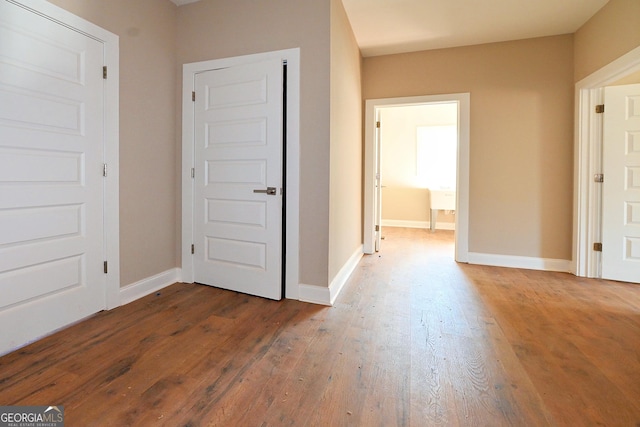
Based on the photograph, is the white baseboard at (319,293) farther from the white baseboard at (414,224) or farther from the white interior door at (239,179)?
the white baseboard at (414,224)

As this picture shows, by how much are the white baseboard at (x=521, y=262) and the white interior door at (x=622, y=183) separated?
402mm

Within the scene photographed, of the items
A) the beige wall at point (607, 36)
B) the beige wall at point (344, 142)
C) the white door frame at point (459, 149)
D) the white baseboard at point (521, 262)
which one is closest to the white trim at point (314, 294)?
the beige wall at point (344, 142)

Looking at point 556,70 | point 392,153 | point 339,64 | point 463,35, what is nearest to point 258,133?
point 339,64

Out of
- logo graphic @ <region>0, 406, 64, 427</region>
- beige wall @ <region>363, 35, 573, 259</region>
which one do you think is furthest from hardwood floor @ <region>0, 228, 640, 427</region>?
beige wall @ <region>363, 35, 573, 259</region>

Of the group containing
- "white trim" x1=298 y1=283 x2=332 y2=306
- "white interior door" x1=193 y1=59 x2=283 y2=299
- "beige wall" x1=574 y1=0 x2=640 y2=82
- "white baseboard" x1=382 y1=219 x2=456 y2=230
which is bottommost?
"white trim" x1=298 y1=283 x2=332 y2=306

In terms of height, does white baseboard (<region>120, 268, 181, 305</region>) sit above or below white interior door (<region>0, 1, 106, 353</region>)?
below

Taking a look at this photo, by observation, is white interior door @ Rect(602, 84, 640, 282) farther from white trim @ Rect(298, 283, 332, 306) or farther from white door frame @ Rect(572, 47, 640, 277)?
white trim @ Rect(298, 283, 332, 306)

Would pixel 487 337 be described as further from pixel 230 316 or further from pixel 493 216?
pixel 493 216

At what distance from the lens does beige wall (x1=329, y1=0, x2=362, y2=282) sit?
2525mm

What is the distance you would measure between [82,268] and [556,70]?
4.76 m

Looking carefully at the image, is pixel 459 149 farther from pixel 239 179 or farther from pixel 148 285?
pixel 148 285

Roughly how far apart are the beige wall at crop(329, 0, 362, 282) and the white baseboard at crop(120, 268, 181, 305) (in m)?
1.49

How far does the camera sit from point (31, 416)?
49.4 inches

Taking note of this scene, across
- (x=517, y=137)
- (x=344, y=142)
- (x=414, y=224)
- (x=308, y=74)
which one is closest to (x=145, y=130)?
(x=308, y=74)
